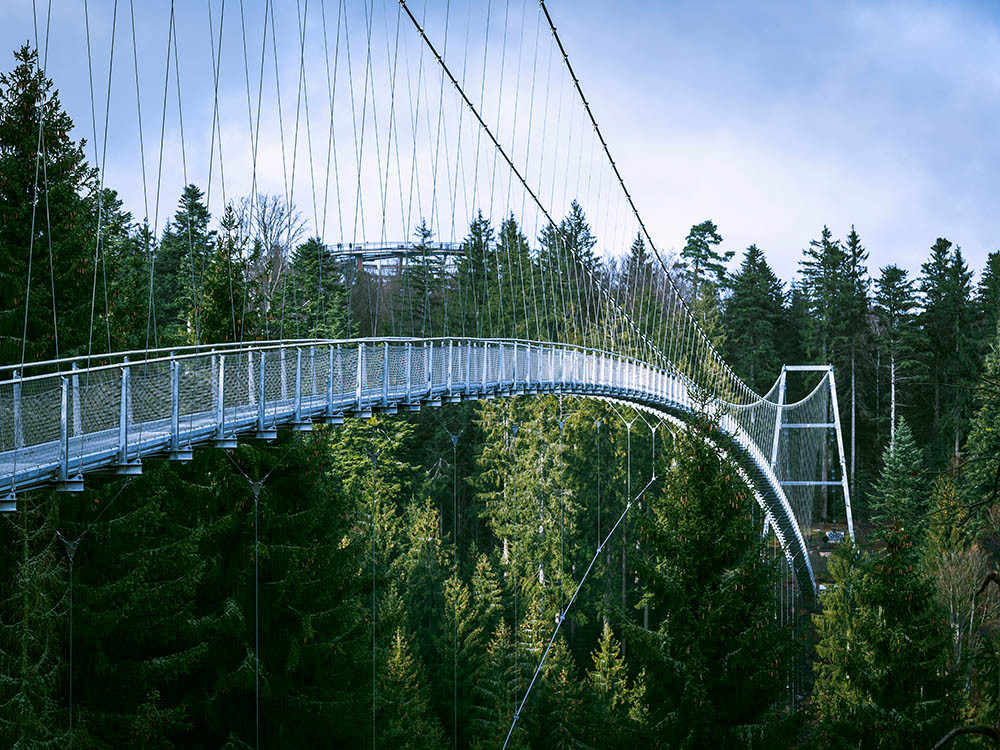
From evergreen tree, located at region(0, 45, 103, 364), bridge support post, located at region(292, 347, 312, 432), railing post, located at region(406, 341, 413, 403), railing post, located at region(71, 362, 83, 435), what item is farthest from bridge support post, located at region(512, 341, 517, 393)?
railing post, located at region(71, 362, 83, 435)

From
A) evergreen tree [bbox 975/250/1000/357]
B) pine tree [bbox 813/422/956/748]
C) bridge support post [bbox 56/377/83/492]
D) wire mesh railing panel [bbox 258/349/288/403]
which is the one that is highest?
evergreen tree [bbox 975/250/1000/357]

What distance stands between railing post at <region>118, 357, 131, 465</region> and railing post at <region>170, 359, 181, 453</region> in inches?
23.1

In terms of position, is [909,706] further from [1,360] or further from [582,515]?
[582,515]

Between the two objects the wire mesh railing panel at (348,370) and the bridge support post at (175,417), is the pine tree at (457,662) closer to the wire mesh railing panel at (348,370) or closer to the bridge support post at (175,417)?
the wire mesh railing panel at (348,370)

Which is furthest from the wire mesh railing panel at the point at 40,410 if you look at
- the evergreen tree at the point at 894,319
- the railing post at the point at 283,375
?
the evergreen tree at the point at 894,319

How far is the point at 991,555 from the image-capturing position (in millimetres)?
35156

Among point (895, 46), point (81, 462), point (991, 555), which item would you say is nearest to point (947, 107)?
point (895, 46)

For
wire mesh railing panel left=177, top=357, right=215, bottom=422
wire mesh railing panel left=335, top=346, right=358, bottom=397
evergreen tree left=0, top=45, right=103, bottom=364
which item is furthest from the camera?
evergreen tree left=0, top=45, right=103, bottom=364

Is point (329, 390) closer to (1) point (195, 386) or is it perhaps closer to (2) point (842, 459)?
(1) point (195, 386)

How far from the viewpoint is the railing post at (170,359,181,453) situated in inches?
387

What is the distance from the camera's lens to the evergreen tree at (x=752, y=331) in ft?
185

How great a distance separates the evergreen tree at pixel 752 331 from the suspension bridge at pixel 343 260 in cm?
396

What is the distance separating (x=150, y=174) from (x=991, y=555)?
29.0 metres

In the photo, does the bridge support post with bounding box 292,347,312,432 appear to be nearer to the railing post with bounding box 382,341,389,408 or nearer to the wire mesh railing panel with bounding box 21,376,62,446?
the railing post with bounding box 382,341,389,408
